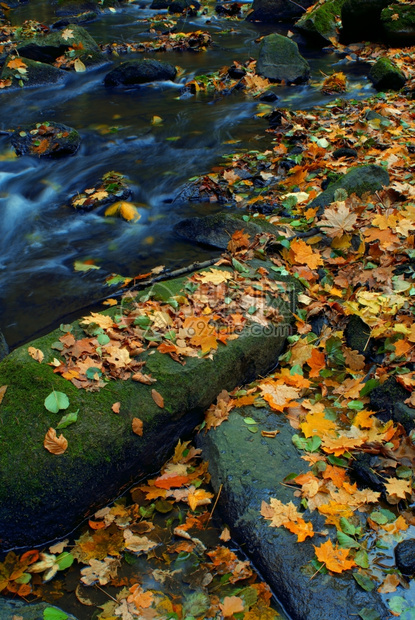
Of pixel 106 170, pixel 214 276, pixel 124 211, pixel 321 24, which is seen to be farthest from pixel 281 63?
pixel 214 276

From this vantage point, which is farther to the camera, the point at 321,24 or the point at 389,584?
the point at 321,24

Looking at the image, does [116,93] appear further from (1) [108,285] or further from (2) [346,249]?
(2) [346,249]

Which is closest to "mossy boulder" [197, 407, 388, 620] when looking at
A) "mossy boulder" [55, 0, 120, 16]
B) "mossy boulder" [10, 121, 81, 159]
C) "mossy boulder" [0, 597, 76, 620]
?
"mossy boulder" [0, 597, 76, 620]

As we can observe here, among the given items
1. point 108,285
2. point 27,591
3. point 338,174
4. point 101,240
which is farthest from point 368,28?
point 27,591

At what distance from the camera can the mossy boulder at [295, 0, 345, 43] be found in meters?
14.2

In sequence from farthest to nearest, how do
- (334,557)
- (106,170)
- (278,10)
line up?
1. (278,10)
2. (106,170)
3. (334,557)

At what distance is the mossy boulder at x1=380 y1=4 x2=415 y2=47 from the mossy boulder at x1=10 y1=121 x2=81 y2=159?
8.73m

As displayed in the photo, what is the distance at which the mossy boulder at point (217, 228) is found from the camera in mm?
5449

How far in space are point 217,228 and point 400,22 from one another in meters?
10.1

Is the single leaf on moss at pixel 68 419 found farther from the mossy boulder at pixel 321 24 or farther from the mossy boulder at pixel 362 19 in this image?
the mossy boulder at pixel 321 24

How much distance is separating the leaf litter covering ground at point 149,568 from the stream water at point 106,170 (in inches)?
89.2

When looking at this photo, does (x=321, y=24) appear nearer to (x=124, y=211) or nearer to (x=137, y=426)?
(x=124, y=211)

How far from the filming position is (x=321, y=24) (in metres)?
14.2

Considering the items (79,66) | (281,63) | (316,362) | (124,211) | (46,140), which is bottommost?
(316,362)
